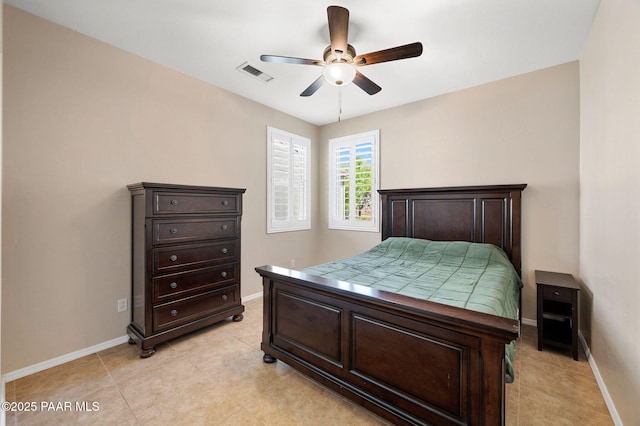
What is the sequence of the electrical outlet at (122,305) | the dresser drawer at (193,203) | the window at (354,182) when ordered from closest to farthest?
1. the dresser drawer at (193,203)
2. the electrical outlet at (122,305)
3. the window at (354,182)

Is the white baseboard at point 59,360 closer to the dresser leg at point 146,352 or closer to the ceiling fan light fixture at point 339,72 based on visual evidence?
the dresser leg at point 146,352

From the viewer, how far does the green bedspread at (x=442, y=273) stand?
5.78 ft

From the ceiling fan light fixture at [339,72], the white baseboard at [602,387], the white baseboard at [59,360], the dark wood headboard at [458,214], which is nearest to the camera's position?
the white baseboard at [602,387]

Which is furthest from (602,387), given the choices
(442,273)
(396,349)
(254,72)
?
(254,72)

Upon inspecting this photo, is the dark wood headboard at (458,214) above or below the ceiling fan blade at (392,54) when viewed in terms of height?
below

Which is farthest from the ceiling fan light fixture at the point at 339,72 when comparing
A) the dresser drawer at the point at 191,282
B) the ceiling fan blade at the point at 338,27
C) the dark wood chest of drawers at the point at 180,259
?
the dresser drawer at the point at 191,282

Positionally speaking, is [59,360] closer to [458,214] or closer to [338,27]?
[338,27]

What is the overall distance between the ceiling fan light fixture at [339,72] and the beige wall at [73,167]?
5.84 ft

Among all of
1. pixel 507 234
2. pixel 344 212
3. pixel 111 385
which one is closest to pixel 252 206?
pixel 344 212

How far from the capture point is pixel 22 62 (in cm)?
209

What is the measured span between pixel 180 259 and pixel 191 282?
260 millimetres

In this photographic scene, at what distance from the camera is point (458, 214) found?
3.33 m

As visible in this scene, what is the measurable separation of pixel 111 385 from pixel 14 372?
0.78 m

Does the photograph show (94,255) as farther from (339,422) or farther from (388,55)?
(388,55)
